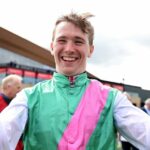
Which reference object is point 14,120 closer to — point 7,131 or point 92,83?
point 7,131

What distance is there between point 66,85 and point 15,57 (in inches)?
1283

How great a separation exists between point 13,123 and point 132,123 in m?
0.52

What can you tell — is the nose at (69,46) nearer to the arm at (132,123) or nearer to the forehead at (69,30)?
the forehead at (69,30)

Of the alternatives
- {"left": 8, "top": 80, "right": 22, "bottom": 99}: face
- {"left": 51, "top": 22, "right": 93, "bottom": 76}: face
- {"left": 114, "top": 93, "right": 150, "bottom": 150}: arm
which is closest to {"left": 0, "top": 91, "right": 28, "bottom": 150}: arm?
{"left": 51, "top": 22, "right": 93, "bottom": 76}: face

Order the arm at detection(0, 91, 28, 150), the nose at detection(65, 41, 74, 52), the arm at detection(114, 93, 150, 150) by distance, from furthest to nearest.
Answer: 1. the nose at detection(65, 41, 74, 52)
2. the arm at detection(114, 93, 150, 150)
3. the arm at detection(0, 91, 28, 150)

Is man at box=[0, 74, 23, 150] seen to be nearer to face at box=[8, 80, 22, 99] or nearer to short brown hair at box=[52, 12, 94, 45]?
face at box=[8, 80, 22, 99]

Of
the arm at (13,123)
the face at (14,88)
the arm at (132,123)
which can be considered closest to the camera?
the arm at (13,123)

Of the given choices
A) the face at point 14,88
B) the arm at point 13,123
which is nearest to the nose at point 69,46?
the arm at point 13,123

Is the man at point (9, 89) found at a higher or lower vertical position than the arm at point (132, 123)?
lower

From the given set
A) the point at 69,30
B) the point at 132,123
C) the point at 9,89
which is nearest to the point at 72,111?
the point at 132,123

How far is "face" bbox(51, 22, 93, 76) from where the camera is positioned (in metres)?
2.12

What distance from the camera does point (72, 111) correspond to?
2.04 metres

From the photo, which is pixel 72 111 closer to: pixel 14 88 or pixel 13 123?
pixel 13 123

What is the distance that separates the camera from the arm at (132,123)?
76.5 inches
